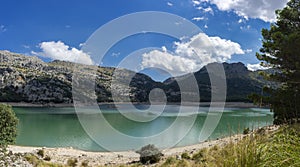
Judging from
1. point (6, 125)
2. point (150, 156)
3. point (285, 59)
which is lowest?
point (150, 156)

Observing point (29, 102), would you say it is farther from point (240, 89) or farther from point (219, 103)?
point (240, 89)

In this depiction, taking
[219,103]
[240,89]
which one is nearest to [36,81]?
[219,103]

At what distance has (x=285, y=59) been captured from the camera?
1326cm

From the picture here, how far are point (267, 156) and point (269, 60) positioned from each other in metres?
13.3

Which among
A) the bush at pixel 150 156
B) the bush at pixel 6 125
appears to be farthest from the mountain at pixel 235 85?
the bush at pixel 150 156

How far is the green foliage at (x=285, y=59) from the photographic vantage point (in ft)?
39.9

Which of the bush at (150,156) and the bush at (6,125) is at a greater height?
the bush at (6,125)

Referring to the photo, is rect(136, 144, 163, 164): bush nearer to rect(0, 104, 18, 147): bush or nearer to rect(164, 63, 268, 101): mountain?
rect(0, 104, 18, 147): bush

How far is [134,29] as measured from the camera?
526 inches

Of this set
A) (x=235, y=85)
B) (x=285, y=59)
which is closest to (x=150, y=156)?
(x=285, y=59)

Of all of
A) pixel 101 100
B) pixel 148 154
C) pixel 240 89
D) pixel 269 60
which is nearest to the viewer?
pixel 269 60

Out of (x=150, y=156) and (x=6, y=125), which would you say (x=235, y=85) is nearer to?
(x=150, y=156)

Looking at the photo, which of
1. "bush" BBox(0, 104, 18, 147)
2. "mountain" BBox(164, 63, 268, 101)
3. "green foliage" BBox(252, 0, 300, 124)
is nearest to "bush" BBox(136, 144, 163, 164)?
"green foliage" BBox(252, 0, 300, 124)

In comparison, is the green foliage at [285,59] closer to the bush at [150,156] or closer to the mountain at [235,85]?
the bush at [150,156]
